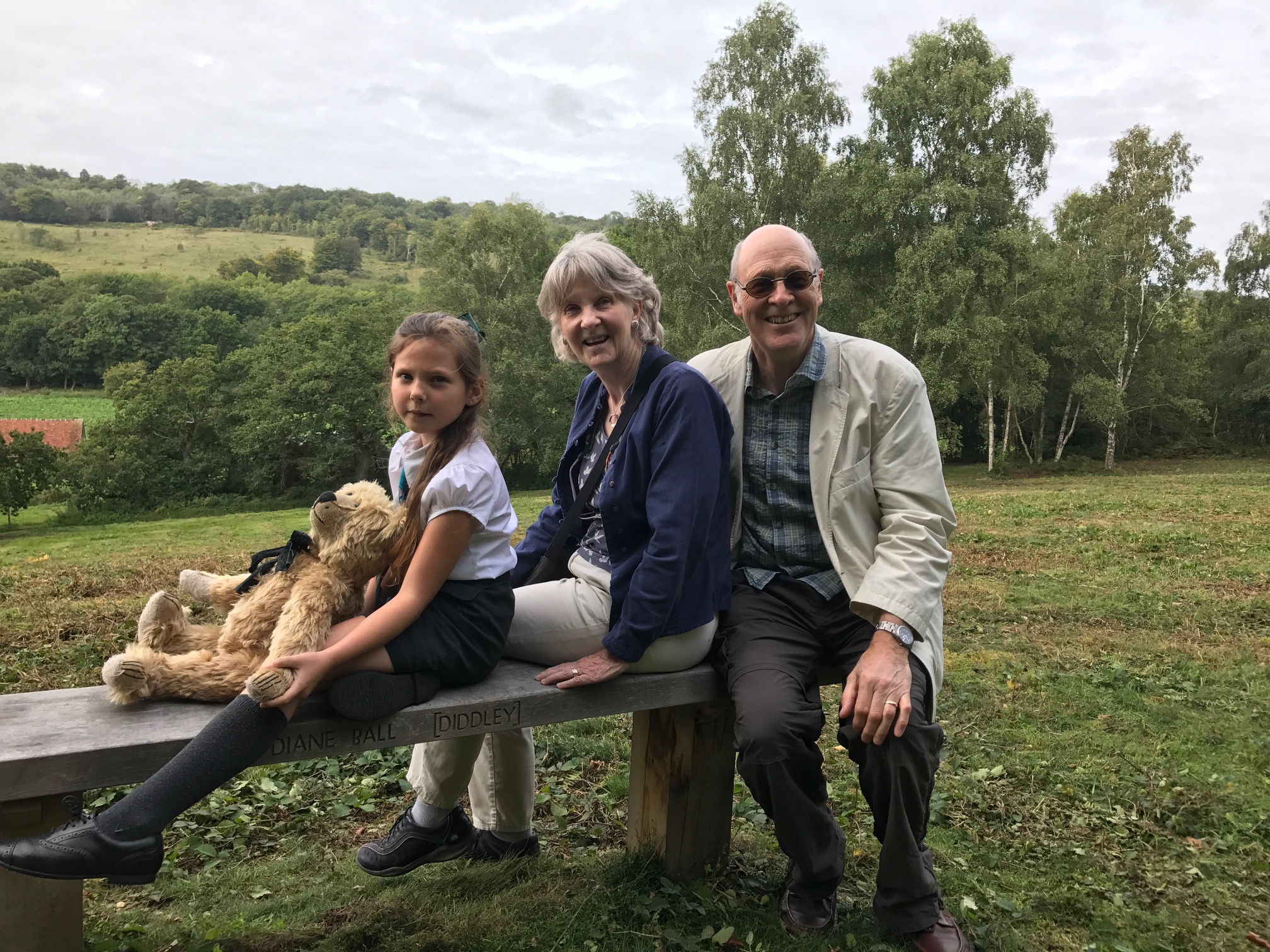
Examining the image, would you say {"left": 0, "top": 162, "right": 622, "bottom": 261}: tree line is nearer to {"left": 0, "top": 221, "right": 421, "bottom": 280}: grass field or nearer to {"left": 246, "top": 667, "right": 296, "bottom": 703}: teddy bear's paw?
{"left": 0, "top": 221, "right": 421, "bottom": 280}: grass field

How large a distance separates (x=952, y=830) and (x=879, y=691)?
58.7 inches

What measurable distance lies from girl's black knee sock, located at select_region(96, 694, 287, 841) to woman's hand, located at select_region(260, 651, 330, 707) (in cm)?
6

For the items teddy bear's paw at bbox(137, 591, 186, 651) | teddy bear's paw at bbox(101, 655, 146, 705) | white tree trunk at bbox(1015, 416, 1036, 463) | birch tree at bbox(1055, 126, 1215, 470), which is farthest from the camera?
white tree trunk at bbox(1015, 416, 1036, 463)

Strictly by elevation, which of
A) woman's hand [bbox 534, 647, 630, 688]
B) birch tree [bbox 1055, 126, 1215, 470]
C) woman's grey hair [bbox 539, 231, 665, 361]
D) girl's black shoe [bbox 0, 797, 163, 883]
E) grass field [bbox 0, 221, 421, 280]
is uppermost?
grass field [bbox 0, 221, 421, 280]

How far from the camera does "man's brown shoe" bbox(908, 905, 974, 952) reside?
2.75 meters

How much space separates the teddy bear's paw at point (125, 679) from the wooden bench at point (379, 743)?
0.04 m

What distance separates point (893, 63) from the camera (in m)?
25.4

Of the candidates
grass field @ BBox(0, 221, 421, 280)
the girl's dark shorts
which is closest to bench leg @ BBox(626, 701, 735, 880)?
the girl's dark shorts

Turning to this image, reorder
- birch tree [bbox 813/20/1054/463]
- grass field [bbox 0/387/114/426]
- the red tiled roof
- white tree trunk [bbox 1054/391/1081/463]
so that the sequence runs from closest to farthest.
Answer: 1. birch tree [bbox 813/20/1054/463]
2. white tree trunk [bbox 1054/391/1081/463]
3. the red tiled roof
4. grass field [bbox 0/387/114/426]

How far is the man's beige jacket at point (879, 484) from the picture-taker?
2932mm

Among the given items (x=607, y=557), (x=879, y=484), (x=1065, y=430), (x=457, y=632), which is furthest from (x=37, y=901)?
(x=1065, y=430)

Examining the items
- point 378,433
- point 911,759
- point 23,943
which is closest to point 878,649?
point 911,759

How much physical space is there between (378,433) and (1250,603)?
36219 millimetres

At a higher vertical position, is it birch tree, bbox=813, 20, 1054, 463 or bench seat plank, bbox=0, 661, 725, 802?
birch tree, bbox=813, 20, 1054, 463
